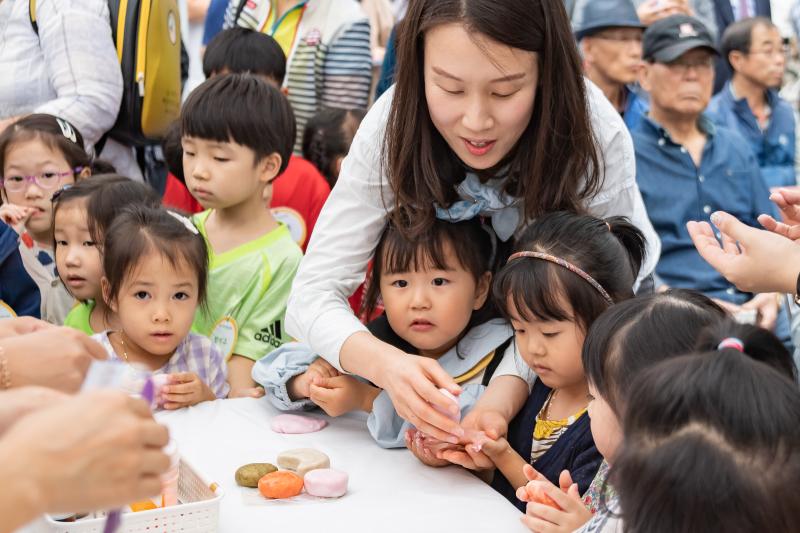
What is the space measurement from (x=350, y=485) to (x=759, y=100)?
3778 millimetres

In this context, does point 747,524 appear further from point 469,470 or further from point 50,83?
point 50,83

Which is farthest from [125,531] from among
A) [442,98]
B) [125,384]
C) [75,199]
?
[75,199]

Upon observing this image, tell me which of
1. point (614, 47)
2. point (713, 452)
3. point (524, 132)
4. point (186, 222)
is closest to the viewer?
point (713, 452)

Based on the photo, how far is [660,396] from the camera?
1.12 metres

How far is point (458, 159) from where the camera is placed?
2.01 metres

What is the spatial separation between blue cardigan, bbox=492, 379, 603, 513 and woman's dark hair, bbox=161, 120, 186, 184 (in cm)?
165

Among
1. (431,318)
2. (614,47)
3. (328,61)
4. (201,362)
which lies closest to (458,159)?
(431,318)

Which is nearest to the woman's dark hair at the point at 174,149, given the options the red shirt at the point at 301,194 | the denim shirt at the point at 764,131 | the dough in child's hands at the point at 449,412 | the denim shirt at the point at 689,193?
the red shirt at the point at 301,194

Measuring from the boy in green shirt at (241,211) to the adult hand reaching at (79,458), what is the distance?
62.3 inches

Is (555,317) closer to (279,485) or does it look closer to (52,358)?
(279,485)

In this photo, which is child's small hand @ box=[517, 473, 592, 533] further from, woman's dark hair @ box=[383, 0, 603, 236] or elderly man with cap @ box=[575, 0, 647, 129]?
elderly man with cap @ box=[575, 0, 647, 129]

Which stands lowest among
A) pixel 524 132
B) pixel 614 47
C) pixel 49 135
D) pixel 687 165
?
pixel 687 165

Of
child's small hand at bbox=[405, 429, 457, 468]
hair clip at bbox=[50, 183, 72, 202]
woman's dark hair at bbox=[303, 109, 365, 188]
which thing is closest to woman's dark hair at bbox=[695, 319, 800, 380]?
child's small hand at bbox=[405, 429, 457, 468]

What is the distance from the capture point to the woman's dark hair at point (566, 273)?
5.75ft
